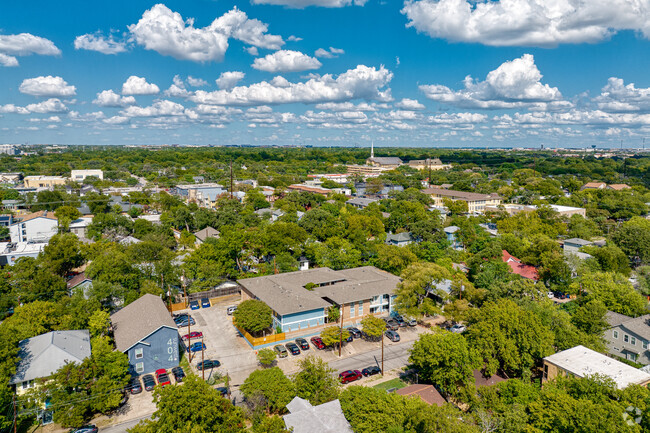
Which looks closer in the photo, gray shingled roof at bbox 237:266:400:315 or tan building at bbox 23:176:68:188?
gray shingled roof at bbox 237:266:400:315

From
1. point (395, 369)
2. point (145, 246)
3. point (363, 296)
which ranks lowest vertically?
point (395, 369)

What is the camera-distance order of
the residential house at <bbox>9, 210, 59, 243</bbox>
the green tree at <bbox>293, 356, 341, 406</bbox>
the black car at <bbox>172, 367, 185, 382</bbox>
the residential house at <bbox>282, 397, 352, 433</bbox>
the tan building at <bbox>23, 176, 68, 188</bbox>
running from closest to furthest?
the residential house at <bbox>282, 397, 352, 433</bbox>, the green tree at <bbox>293, 356, 341, 406</bbox>, the black car at <bbox>172, 367, 185, 382</bbox>, the residential house at <bbox>9, 210, 59, 243</bbox>, the tan building at <bbox>23, 176, 68, 188</bbox>

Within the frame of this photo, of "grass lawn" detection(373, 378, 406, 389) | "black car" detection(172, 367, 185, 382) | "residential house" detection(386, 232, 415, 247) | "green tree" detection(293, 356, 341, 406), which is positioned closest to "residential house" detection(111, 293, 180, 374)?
"black car" detection(172, 367, 185, 382)

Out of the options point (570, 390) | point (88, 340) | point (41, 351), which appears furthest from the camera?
point (88, 340)

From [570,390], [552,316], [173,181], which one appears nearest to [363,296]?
[552,316]

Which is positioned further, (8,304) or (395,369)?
(8,304)

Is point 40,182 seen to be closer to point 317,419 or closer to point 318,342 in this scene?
point 318,342

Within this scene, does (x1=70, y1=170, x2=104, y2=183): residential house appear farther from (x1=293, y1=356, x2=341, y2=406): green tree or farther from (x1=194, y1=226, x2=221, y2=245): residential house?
(x1=293, y1=356, x2=341, y2=406): green tree

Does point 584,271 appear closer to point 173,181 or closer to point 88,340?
point 88,340
